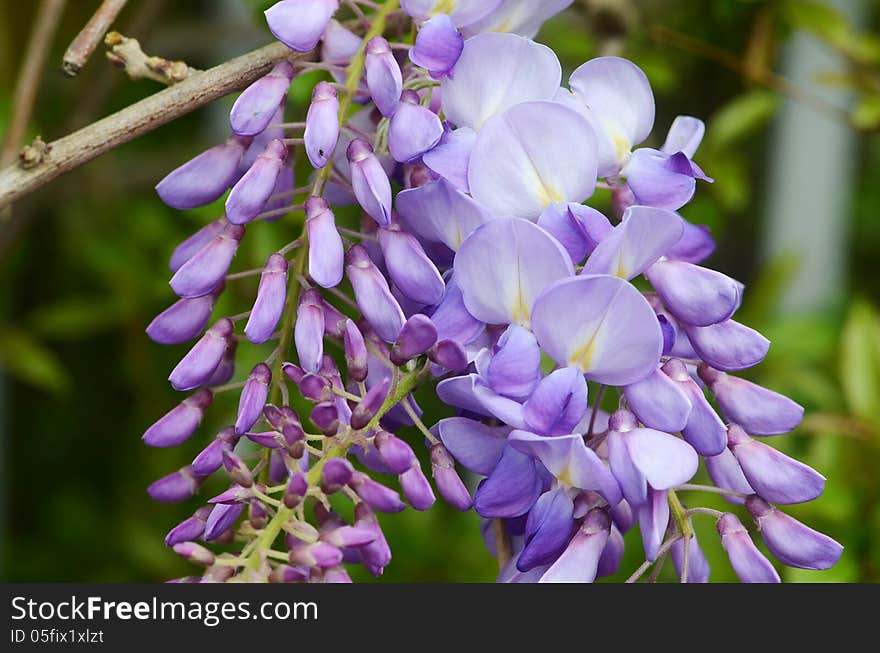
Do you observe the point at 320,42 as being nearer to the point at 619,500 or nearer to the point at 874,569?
the point at 619,500

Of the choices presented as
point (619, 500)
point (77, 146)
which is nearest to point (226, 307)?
point (77, 146)

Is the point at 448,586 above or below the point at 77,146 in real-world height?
below

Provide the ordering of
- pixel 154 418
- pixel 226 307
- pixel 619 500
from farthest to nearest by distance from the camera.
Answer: pixel 154 418, pixel 226 307, pixel 619 500

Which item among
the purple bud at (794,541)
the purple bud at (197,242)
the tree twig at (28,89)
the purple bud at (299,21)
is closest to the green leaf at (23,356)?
the tree twig at (28,89)

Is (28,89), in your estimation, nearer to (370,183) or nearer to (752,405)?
(370,183)

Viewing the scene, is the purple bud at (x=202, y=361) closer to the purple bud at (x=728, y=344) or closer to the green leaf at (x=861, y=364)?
the purple bud at (x=728, y=344)
